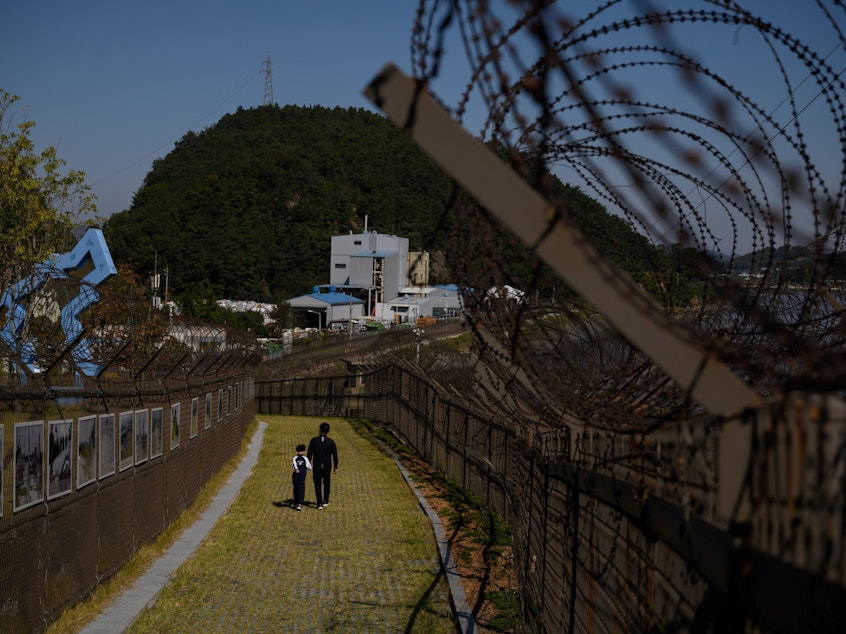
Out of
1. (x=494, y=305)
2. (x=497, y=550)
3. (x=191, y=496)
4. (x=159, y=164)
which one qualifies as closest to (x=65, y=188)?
(x=191, y=496)

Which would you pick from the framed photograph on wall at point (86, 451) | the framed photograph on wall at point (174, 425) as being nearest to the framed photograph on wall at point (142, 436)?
the framed photograph on wall at point (174, 425)

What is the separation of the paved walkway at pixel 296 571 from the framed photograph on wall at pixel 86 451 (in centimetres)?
122

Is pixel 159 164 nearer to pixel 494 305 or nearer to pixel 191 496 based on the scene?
pixel 191 496

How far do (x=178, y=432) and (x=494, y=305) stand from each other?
9.85 m

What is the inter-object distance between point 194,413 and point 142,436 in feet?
14.8

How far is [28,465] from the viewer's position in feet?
24.5

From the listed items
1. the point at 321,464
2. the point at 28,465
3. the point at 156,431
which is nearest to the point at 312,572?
the point at 156,431

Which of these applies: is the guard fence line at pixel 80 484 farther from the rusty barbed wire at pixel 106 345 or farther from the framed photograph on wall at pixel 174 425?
the rusty barbed wire at pixel 106 345

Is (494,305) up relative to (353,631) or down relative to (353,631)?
up

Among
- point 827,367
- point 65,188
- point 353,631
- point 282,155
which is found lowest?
point 353,631

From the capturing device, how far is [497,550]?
12.5 meters

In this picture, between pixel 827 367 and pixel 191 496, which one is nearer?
pixel 827 367

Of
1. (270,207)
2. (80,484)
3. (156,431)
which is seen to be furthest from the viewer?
(270,207)

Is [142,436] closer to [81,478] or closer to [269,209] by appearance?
[81,478]
